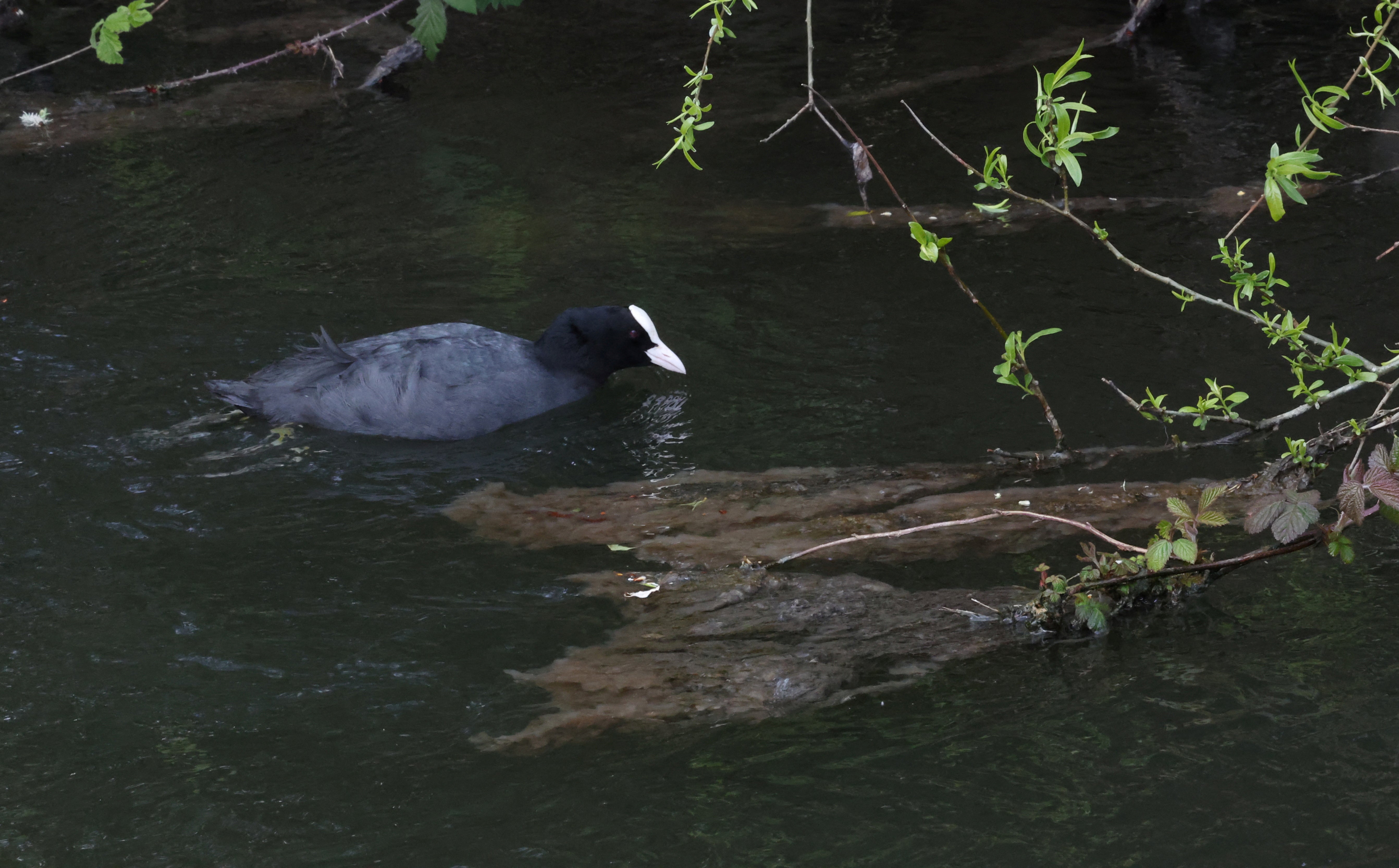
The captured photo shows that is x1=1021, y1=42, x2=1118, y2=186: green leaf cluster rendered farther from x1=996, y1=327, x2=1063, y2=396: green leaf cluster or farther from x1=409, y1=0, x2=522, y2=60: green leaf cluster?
x1=409, y1=0, x2=522, y2=60: green leaf cluster

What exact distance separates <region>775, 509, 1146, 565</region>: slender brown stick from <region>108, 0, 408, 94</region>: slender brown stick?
18.7 feet

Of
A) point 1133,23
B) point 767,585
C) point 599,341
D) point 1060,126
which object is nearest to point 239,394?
point 599,341

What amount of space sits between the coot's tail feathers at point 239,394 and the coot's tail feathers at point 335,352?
382 mm

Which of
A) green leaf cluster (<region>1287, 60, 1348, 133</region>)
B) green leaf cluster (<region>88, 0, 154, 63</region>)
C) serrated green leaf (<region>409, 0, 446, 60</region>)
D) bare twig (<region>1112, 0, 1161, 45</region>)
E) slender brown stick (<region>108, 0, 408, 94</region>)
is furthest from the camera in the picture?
bare twig (<region>1112, 0, 1161, 45</region>)

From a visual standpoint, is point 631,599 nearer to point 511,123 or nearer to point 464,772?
point 464,772

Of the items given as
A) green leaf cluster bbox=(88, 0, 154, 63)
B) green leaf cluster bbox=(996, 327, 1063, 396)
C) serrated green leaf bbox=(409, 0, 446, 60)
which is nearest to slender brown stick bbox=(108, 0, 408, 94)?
green leaf cluster bbox=(88, 0, 154, 63)

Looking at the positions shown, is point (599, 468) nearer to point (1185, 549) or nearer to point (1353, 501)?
point (1185, 549)

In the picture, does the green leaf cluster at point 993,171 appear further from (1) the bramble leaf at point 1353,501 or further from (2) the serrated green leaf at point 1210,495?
(1) the bramble leaf at point 1353,501

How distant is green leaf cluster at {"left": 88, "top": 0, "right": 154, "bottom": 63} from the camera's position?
7.14m

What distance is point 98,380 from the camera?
→ 262 inches

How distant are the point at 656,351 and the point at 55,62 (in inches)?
203

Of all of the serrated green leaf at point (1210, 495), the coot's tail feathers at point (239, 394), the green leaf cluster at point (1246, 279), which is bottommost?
the serrated green leaf at point (1210, 495)

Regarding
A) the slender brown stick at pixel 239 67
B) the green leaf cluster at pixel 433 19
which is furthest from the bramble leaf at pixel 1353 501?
the slender brown stick at pixel 239 67

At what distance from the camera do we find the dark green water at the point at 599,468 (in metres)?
3.69
